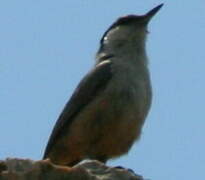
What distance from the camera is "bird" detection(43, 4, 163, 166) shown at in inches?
334

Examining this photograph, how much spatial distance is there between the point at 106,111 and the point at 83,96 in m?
Result: 0.53

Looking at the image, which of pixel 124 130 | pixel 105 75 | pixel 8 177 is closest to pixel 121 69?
pixel 105 75

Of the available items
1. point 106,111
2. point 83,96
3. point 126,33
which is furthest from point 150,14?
point 106,111

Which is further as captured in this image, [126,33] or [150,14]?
[150,14]

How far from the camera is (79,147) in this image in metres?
8.66

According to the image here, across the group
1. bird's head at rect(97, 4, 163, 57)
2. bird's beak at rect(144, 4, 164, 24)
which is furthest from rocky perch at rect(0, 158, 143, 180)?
bird's beak at rect(144, 4, 164, 24)

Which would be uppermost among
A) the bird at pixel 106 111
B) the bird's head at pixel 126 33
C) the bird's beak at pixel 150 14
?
the bird's beak at pixel 150 14

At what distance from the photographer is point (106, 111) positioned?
858 cm

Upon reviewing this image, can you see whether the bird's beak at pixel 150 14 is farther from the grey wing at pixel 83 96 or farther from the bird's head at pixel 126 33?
the grey wing at pixel 83 96

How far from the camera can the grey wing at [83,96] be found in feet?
29.1

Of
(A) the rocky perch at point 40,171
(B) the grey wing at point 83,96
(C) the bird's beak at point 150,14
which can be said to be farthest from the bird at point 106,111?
(A) the rocky perch at point 40,171

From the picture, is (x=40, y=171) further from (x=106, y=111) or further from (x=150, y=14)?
(x=150, y=14)

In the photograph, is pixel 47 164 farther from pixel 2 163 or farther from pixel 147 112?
pixel 147 112

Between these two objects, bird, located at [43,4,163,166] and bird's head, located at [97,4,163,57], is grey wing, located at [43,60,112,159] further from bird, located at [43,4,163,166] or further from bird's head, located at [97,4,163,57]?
bird's head, located at [97,4,163,57]
